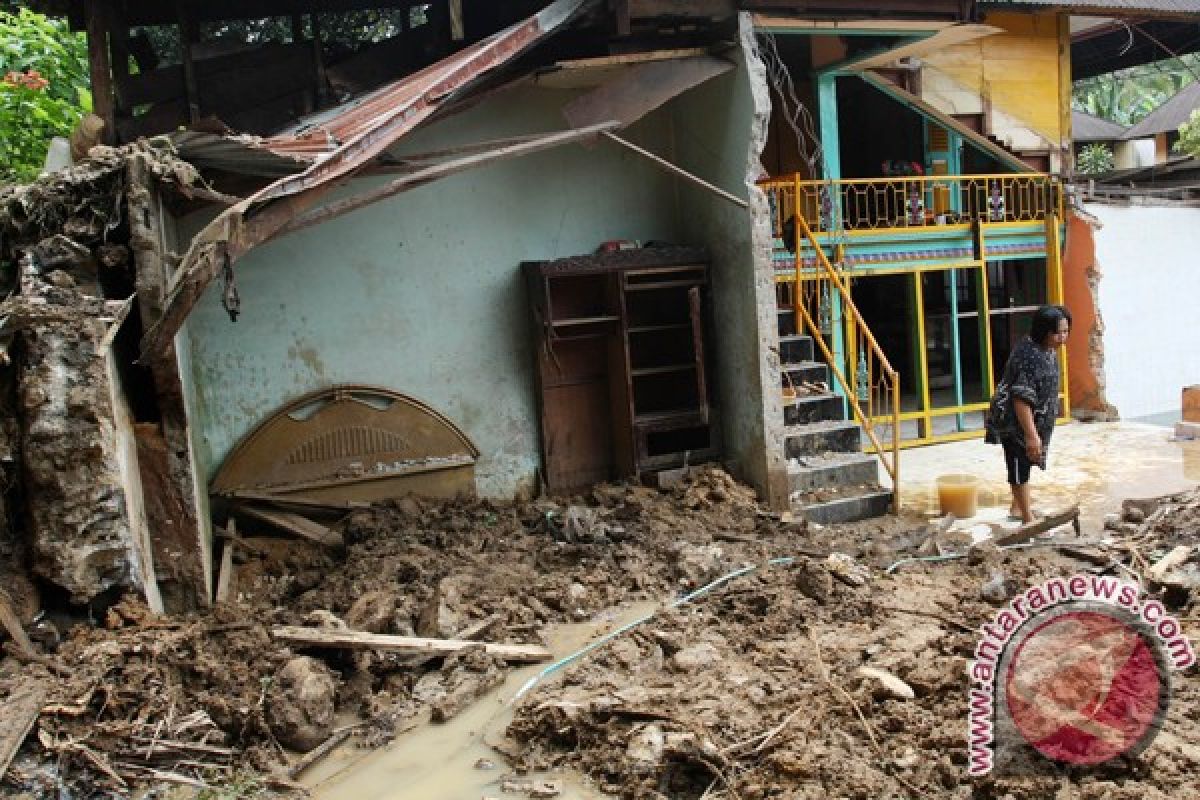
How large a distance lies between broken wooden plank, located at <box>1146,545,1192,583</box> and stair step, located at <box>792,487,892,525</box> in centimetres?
315

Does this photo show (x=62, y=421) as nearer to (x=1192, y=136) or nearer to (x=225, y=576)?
(x=225, y=576)

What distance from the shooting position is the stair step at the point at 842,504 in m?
8.34

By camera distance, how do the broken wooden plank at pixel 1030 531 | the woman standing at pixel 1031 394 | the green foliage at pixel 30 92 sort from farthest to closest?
the green foliage at pixel 30 92, the woman standing at pixel 1031 394, the broken wooden plank at pixel 1030 531

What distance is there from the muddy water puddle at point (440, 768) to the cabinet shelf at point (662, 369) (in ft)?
12.7

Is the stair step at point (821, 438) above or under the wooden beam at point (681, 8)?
under

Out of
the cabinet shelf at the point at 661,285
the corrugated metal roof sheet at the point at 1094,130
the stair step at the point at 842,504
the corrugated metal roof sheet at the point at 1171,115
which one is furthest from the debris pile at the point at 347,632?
the corrugated metal roof sheet at the point at 1171,115

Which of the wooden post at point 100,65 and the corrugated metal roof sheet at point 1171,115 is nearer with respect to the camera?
the wooden post at point 100,65

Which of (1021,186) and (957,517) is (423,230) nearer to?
(957,517)

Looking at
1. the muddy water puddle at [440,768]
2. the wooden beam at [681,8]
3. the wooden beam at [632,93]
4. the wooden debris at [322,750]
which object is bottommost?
the muddy water puddle at [440,768]

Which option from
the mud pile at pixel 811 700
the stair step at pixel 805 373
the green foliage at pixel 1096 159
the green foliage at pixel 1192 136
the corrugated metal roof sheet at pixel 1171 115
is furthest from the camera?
the green foliage at pixel 1096 159

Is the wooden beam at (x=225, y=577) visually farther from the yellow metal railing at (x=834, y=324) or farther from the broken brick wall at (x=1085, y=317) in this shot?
the broken brick wall at (x=1085, y=317)

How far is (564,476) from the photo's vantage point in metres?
8.66

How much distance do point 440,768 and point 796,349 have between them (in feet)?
20.8

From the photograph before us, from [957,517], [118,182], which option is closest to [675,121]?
[957,517]
